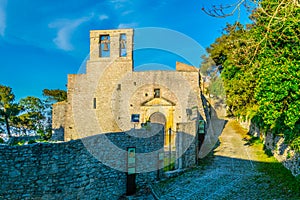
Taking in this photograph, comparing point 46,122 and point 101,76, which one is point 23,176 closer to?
point 101,76

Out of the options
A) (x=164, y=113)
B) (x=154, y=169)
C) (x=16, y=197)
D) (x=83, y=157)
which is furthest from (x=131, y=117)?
(x=16, y=197)

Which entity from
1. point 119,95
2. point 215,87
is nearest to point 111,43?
point 119,95

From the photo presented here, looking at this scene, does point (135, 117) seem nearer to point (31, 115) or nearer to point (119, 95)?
point (119, 95)

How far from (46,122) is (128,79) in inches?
654

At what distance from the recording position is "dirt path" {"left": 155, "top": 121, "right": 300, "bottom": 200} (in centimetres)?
805

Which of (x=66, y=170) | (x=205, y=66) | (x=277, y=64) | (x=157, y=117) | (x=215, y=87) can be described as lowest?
(x=66, y=170)

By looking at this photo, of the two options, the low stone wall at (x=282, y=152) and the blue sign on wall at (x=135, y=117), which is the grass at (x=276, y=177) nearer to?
the low stone wall at (x=282, y=152)

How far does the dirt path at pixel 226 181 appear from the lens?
26.4 feet

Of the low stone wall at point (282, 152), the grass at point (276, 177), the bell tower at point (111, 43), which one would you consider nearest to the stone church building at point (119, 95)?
the bell tower at point (111, 43)

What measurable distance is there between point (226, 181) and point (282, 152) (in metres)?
3.28

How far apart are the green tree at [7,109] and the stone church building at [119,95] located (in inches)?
419

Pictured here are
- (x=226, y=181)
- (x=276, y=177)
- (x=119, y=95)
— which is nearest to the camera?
(x=276, y=177)

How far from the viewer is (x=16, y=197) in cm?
577

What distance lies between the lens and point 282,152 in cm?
1084
